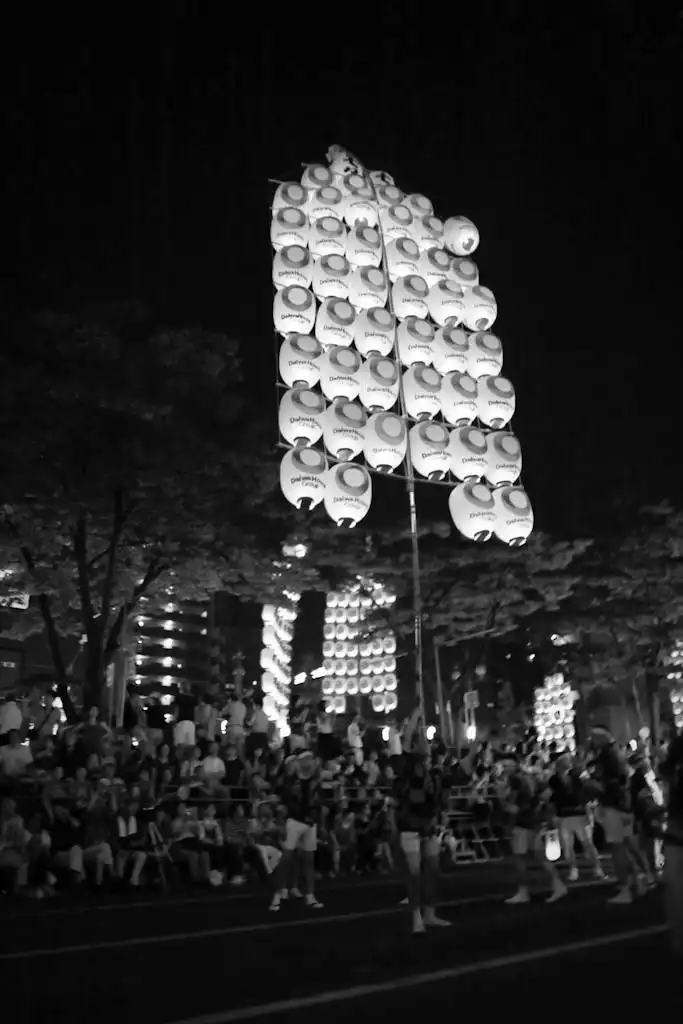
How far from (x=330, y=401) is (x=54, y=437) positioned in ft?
16.7

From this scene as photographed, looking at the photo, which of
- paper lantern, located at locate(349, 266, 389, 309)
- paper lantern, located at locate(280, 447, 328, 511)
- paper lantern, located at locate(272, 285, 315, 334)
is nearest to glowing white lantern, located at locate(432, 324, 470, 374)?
paper lantern, located at locate(349, 266, 389, 309)

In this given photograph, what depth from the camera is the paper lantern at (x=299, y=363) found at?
55.9 ft

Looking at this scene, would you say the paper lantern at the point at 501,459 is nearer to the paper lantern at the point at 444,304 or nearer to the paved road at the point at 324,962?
the paper lantern at the point at 444,304

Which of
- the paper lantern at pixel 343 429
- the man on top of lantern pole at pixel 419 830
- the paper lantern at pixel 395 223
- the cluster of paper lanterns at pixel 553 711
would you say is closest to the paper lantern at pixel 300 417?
the paper lantern at pixel 343 429

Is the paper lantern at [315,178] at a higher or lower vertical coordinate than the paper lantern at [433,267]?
higher

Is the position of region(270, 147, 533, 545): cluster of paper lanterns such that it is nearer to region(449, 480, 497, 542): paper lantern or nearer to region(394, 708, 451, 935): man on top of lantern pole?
region(449, 480, 497, 542): paper lantern

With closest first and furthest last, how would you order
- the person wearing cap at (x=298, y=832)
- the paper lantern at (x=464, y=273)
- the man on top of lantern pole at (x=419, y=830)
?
the man on top of lantern pole at (x=419, y=830)
the person wearing cap at (x=298, y=832)
the paper lantern at (x=464, y=273)

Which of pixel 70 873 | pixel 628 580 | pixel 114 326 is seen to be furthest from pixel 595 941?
pixel 628 580

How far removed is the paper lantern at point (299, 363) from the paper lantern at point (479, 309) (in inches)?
149

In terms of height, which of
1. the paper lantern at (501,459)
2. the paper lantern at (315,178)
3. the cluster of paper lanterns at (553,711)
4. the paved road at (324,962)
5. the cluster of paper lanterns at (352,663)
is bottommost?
the paved road at (324,962)

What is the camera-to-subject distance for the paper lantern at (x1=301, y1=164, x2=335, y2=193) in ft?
63.6

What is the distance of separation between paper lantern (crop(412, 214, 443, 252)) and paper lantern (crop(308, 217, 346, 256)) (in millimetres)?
1920

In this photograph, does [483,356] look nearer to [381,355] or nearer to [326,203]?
[381,355]

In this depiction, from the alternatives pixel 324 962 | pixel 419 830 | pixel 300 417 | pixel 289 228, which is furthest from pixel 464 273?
pixel 324 962
